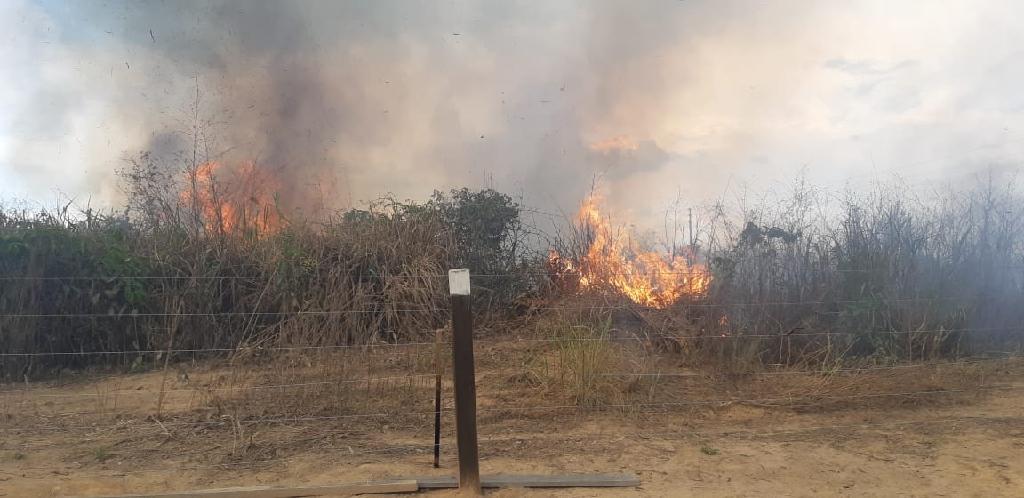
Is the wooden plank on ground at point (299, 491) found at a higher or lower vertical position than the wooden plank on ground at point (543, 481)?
higher

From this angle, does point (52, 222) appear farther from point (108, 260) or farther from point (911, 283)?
point (911, 283)

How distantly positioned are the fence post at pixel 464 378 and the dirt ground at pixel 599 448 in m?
0.20

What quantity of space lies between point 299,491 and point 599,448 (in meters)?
2.14

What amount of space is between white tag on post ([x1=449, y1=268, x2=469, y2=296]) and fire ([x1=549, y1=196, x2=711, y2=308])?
4185 mm

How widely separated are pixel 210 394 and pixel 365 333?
1832 millimetres

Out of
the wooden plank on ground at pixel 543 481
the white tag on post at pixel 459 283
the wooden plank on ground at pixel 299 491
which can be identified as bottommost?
the wooden plank on ground at pixel 543 481

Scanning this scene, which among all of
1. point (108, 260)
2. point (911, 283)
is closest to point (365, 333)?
point (108, 260)

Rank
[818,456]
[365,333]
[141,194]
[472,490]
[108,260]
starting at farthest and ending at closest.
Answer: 1. [141,194]
2. [108,260]
3. [365,333]
4. [818,456]
5. [472,490]

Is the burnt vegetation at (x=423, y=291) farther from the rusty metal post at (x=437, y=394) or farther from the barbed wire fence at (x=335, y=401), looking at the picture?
the rusty metal post at (x=437, y=394)

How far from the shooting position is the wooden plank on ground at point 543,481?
384 centimetres

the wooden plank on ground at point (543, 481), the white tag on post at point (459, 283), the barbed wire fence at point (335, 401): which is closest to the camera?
the white tag on post at point (459, 283)

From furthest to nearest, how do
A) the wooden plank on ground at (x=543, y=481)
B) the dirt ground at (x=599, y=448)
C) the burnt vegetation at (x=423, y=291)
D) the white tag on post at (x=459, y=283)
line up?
the burnt vegetation at (x=423, y=291), the dirt ground at (x=599, y=448), the wooden plank on ground at (x=543, y=481), the white tag on post at (x=459, y=283)

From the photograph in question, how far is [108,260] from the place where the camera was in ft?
24.8

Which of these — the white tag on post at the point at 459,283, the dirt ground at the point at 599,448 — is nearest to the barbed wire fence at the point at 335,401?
the dirt ground at the point at 599,448
